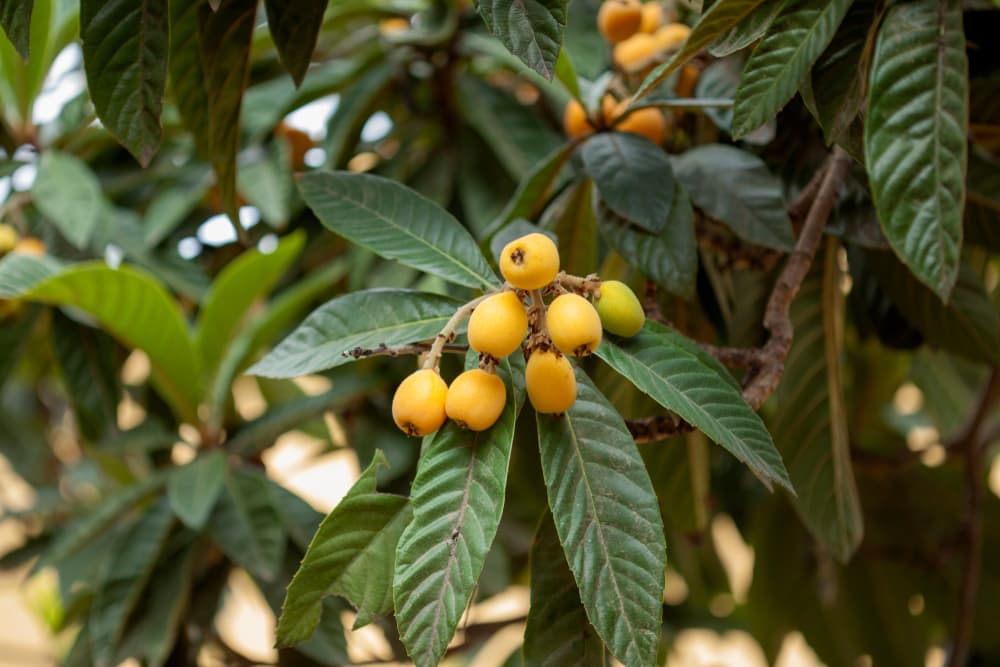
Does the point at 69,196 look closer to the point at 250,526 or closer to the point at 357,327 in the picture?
the point at 250,526

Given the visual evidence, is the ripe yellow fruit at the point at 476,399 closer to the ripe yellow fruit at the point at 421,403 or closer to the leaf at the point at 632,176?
the ripe yellow fruit at the point at 421,403

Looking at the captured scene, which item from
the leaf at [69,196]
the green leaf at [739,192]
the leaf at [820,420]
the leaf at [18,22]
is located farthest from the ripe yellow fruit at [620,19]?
the leaf at [69,196]

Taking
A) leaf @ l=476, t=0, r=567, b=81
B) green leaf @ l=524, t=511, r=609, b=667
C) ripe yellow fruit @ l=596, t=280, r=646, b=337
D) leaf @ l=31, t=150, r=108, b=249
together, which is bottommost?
leaf @ l=31, t=150, r=108, b=249

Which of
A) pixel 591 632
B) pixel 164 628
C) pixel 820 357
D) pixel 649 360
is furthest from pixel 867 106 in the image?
pixel 164 628

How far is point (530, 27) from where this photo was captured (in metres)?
0.48

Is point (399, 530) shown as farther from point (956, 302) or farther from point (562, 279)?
point (956, 302)

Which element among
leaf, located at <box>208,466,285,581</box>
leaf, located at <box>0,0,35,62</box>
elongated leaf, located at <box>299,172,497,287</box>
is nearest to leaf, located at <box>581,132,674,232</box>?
elongated leaf, located at <box>299,172,497,287</box>

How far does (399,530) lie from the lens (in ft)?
1.79

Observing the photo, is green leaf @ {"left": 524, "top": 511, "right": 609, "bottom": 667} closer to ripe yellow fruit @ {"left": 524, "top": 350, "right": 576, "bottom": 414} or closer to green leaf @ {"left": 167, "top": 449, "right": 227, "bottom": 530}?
ripe yellow fruit @ {"left": 524, "top": 350, "right": 576, "bottom": 414}

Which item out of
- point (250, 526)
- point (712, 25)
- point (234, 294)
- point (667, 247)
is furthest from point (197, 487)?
point (712, 25)

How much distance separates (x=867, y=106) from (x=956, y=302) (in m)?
0.40

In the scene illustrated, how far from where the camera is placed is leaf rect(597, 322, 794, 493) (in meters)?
0.50

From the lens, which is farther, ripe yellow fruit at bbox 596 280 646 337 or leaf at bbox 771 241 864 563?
leaf at bbox 771 241 864 563

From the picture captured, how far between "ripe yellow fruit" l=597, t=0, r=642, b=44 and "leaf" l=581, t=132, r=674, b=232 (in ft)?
0.51
